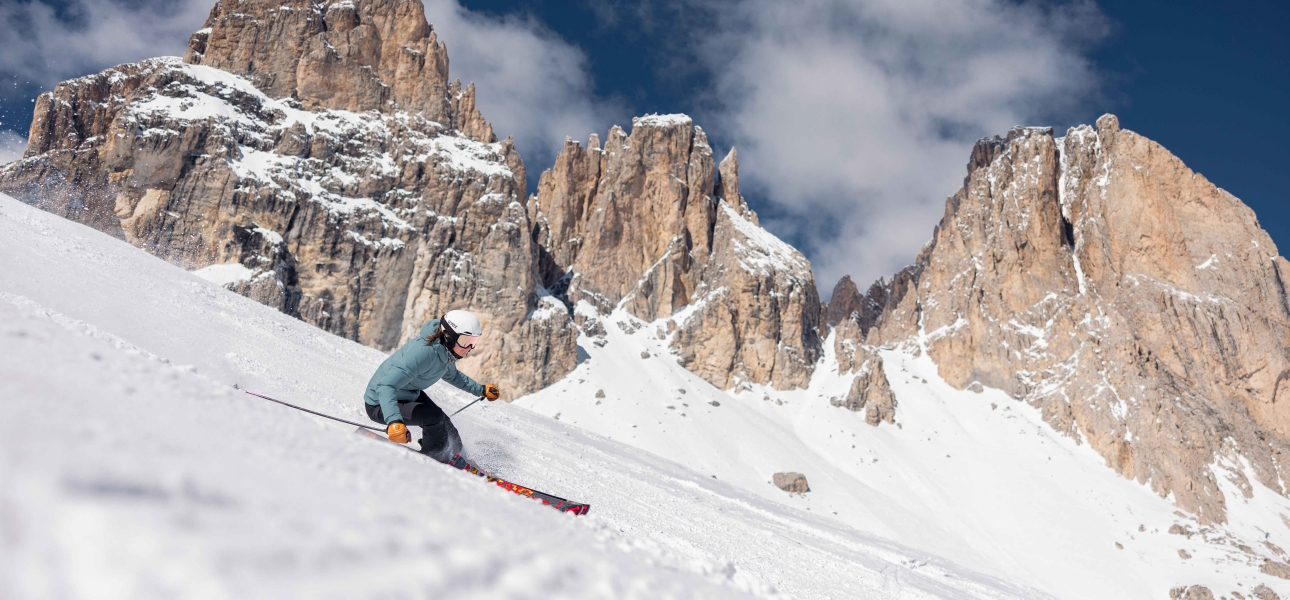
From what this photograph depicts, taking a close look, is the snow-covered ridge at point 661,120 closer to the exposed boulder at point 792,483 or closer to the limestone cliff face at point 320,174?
the limestone cliff face at point 320,174

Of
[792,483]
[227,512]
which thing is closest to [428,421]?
[227,512]

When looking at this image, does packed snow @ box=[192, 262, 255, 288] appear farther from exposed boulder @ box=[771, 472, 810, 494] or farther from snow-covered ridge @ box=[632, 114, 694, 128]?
snow-covered ridge @ box=[632, 114, 694, 128]

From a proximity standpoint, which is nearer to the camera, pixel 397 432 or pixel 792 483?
pixel 397 432

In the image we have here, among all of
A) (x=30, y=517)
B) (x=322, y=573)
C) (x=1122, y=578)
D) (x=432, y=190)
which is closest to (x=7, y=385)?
(x=30, y=517)

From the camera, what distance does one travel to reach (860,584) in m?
10.2

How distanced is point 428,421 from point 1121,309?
93233 mm

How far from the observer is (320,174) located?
69.4 meters

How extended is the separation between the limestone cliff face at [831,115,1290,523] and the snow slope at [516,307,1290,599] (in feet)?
13.2

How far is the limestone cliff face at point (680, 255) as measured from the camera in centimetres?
8344

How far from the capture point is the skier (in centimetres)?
728

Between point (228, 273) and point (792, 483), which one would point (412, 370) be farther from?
point (228, 273)

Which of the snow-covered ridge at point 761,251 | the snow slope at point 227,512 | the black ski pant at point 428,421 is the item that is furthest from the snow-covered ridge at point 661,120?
the snow slope at point 227,512

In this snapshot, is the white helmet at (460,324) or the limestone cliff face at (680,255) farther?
the limestone cliff face at (680,255)

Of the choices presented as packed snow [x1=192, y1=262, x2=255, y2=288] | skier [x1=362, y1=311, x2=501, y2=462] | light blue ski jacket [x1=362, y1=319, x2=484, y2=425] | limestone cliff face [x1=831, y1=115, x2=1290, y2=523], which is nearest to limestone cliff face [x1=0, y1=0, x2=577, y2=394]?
packed snow [x1=192, y1=262, x2=255, y2=288]
